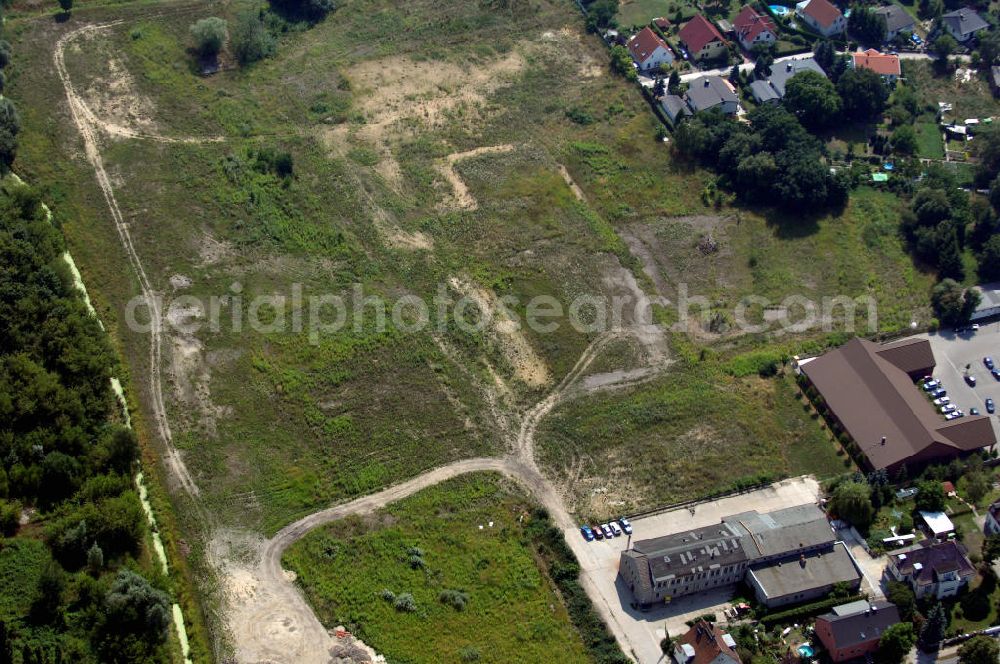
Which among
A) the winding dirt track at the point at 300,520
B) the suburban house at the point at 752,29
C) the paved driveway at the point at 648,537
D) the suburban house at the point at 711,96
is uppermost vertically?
the suburban house at the point at 752,29

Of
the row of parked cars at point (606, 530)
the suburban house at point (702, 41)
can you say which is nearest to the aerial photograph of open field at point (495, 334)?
the row of parked cars at point (606, 530)

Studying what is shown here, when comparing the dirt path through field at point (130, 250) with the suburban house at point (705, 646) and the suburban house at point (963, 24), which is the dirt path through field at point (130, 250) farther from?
the suburban house at point (963, 24)

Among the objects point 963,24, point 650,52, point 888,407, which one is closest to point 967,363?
point 888,407

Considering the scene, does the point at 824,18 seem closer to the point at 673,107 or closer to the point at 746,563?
the point at 673,107

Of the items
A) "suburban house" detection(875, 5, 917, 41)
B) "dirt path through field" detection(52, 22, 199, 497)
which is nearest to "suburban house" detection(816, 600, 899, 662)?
"dirt path through field" detection(52, 22, 199, 497)

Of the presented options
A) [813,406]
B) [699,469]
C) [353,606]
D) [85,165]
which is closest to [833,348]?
[813,406]
